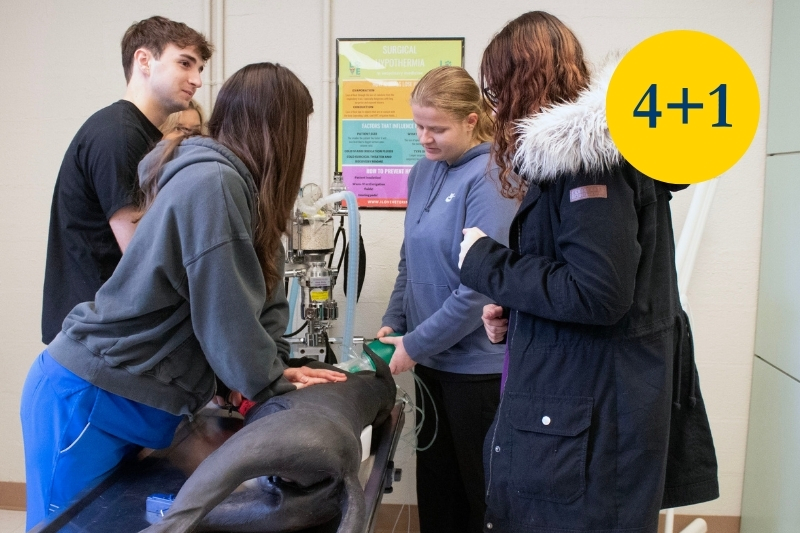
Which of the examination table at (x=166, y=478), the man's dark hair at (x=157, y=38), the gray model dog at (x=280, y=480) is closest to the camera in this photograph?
the gray model dog at (x=280, y=480)

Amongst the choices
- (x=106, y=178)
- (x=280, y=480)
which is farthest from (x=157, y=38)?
(x=280, y=480)

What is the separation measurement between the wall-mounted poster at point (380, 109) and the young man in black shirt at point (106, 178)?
820 millimetres

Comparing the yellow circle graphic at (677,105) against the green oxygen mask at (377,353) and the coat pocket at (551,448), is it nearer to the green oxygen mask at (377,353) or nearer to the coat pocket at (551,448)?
the coat pocket at (551,448)

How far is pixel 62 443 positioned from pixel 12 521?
190 centimetres

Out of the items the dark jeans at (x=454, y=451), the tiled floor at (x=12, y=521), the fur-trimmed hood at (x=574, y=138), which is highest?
the fur-trimmed hood at (x=574, y=138)

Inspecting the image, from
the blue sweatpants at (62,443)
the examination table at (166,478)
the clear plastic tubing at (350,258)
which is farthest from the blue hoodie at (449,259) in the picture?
the blue sweatpants at (62,443)

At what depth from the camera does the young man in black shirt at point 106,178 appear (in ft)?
4.99

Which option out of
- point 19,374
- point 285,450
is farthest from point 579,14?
point 19,374

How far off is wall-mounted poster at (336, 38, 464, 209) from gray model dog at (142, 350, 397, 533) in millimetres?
1566

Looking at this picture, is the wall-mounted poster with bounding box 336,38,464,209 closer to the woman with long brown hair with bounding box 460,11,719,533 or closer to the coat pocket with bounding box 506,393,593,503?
the woman with long brown hair with bounding box 460,11,719,533

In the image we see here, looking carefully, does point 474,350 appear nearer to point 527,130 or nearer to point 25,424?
point 527,130

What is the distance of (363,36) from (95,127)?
118 centimetres

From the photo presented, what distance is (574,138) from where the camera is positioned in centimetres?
104

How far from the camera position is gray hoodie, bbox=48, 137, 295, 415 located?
1.09 meters
